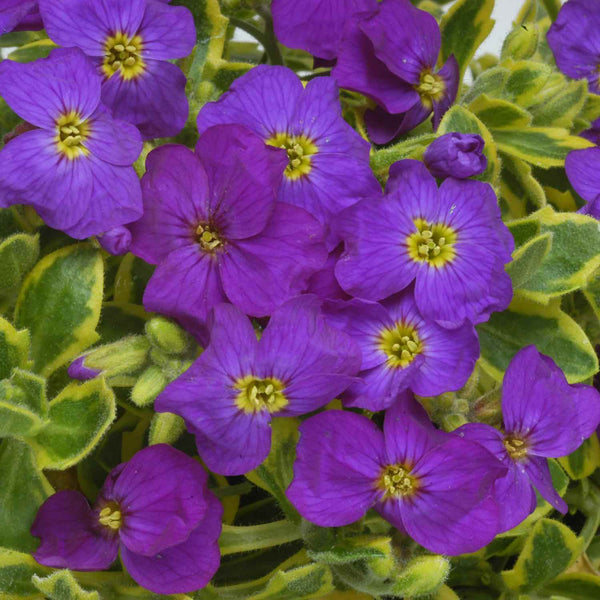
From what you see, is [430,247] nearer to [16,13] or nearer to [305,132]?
[305,132]

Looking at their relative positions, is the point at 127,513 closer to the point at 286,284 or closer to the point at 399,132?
the point at 286,284

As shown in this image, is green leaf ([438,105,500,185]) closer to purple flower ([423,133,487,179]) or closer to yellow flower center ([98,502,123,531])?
purple flower ([423,133,487,179])

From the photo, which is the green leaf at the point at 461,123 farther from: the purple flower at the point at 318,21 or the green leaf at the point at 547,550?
the green leaf at the point at 547,550

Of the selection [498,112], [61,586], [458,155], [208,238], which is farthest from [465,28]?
[61,586]

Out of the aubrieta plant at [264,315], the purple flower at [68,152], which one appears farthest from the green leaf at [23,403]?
the purple flower at [68,152]

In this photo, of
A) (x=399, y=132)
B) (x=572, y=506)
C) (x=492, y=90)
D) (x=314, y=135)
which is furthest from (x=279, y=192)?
(x=572, y=506)

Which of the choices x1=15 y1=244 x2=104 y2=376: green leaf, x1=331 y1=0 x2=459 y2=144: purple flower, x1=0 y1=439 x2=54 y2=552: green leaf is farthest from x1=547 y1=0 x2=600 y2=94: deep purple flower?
x1=0 y1=439 x2=54 y2=552: green leaf
